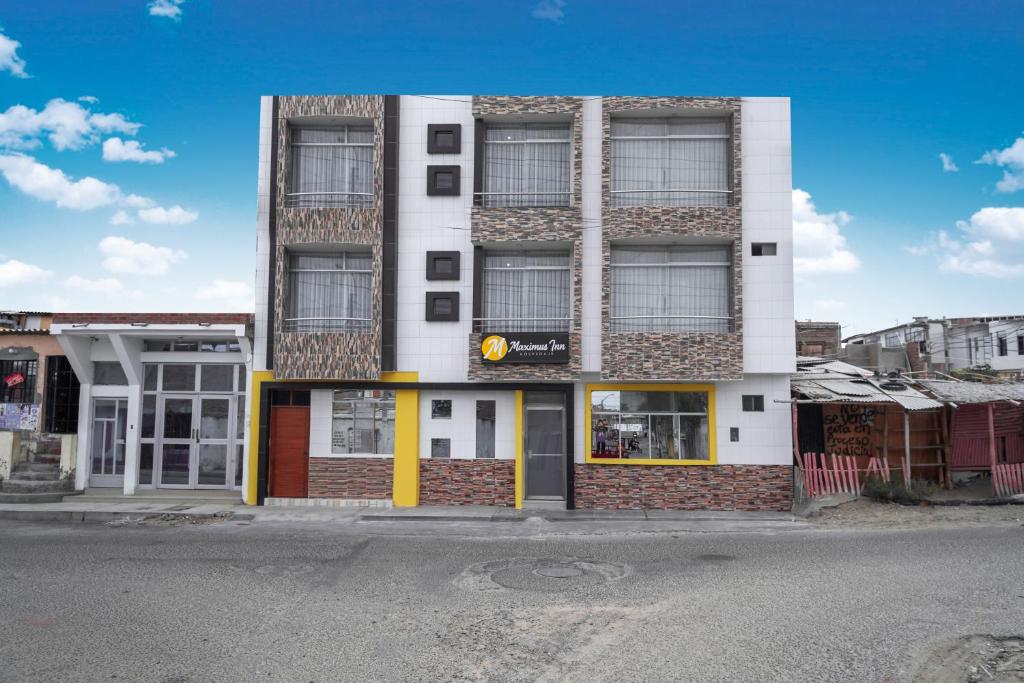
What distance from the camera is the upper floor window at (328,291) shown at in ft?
60.2

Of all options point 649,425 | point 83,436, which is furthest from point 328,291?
point 649,425

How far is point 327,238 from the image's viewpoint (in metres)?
17.9

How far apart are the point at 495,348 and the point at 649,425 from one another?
424 cm

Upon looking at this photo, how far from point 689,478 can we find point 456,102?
1098 cm

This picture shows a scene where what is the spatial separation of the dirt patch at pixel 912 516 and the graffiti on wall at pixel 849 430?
83.5 inches

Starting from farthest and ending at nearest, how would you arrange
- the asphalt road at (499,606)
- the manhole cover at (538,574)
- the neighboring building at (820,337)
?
1. the neighboring building at (820,337)
2. the manhole cover at (538,574)
3. the asphalt road at (499,606)

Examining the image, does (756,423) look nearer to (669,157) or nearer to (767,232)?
(767,232)

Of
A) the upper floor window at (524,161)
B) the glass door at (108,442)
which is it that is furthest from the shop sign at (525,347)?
the glass door at (108,442)

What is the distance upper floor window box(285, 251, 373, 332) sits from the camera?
722 inches

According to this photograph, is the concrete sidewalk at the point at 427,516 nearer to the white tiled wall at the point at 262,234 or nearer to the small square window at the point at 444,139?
the white tiled wall at the point at 262,234

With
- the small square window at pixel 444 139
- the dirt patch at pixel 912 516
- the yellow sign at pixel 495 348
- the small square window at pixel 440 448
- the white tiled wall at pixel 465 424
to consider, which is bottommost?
the dirt patch at pixel 912 516

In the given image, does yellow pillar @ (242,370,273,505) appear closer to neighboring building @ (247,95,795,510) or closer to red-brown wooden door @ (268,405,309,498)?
neighboring building @ (247,95,795,510)

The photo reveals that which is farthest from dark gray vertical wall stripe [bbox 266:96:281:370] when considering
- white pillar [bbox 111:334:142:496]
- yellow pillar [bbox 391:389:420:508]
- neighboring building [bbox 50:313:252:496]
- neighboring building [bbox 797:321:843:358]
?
neighboring building [bbox 797:321:843:358]

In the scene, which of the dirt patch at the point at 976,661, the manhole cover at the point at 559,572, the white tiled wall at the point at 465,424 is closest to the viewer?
the dirt patch at the point at 976,661
